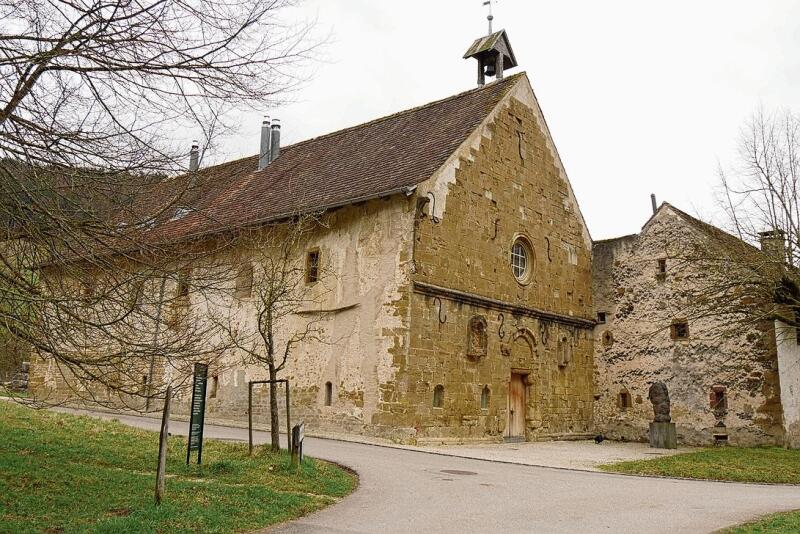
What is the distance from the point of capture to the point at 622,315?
2181cm

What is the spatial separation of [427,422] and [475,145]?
290 inches

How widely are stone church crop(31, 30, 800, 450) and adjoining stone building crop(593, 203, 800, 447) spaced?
0.21 feet

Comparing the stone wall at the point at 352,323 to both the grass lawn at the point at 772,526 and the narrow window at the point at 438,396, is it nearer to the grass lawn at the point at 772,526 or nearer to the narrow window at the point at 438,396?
the narrow window at the point at 438,396

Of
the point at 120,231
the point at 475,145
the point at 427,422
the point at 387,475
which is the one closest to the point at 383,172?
the point at 475,145

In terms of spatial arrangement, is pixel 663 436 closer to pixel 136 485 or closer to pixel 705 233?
pixel 705 233

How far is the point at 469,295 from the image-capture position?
17.1 m

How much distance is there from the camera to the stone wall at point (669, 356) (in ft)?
60.5

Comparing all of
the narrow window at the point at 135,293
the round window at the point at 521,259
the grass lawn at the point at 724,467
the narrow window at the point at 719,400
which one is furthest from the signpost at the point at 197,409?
the narrow window at the point at 719,400

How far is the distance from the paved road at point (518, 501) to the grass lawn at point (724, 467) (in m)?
0.81

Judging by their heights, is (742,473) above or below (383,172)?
below

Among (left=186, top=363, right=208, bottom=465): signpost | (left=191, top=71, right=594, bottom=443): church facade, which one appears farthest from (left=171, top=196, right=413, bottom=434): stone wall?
(left=186, top=363, right=208, bottom=465): signpost

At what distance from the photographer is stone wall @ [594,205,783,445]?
60.5 feet

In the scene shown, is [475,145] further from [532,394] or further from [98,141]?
[98,141]

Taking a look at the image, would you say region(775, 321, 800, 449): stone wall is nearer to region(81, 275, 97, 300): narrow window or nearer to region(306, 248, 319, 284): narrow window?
region(306, 248, 319, 284): narrow window
